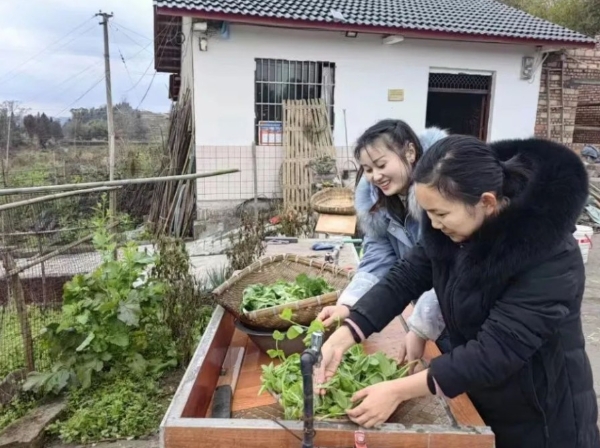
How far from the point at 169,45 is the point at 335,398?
11.4m

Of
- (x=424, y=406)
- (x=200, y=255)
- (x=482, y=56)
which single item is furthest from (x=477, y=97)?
(x=424, y=406)

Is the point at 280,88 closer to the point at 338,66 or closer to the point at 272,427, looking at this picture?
the point at 338,66

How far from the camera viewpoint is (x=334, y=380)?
1176 millimetres

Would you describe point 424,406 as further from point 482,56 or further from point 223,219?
point 482,56

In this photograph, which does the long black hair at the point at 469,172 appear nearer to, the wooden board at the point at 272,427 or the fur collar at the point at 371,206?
the wooden board at the point at 272,427

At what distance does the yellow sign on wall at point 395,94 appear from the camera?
825cm

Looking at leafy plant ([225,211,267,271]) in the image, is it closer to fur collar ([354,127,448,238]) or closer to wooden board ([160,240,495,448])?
fur collar ([354,127,448,238])

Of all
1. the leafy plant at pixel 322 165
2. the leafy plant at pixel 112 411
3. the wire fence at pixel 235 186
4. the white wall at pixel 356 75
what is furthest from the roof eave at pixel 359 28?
the leafy plant at pixel 112 411

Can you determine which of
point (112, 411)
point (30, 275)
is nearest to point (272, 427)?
point (112, 411)

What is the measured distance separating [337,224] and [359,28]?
387cm

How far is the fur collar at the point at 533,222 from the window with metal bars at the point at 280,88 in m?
6.95

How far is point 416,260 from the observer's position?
4.40 feet

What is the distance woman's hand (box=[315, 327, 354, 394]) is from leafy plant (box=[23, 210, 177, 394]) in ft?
5.70

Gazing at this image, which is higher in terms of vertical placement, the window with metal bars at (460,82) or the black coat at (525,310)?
the window with metal bars at (460,82)
